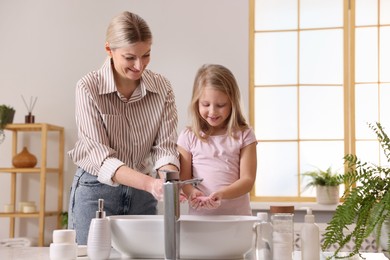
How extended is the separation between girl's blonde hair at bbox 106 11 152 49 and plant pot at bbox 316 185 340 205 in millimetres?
2622

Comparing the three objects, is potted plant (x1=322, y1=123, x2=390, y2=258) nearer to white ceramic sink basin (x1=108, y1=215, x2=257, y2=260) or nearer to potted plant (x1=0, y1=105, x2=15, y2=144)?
white ceramic sink basin (x1=108, y1=215, x2=257, y2=260)

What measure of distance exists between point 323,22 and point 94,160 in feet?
10.3

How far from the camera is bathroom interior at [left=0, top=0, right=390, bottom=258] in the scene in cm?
463

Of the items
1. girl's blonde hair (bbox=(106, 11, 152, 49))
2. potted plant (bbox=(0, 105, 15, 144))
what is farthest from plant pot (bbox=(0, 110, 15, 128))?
girl's blonde hair (bbox=(106, 11, 152, 49))

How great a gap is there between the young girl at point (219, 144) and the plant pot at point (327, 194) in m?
1.94

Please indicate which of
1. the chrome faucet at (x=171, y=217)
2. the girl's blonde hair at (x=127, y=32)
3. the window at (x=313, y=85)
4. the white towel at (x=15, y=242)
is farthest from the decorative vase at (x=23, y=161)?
the chrome faucet at (x=171, y=217)

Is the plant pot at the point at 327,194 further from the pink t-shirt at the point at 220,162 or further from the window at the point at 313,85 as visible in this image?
the pink t-shirt at the point at 220,162

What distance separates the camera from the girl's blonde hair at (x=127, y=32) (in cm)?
204

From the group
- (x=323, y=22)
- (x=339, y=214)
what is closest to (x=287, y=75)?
(x=323, y=22)

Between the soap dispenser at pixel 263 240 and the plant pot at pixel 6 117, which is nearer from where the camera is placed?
the soap dispenser at pixel 263 240

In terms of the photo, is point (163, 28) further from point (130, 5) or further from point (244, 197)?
point (244, 197)

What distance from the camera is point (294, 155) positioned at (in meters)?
4.67

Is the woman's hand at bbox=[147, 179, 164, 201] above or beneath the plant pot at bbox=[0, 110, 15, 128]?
beneath

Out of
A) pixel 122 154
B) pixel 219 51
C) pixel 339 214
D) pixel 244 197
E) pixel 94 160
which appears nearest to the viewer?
pixel 339 214
